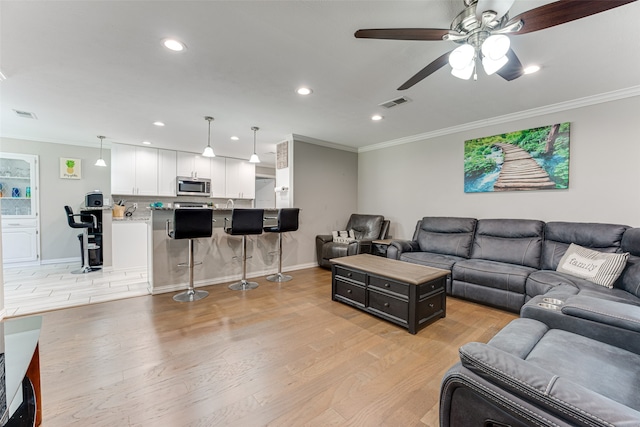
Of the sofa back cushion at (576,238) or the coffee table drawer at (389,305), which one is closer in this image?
the coffee table drawer at (389,305)

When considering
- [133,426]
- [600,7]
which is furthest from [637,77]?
[133,426]

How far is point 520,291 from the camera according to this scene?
110 inches

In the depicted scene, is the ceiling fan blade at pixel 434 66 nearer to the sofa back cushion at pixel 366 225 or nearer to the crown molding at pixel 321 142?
the crown molding at pixel 321 142

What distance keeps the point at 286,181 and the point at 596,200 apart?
4344 mm

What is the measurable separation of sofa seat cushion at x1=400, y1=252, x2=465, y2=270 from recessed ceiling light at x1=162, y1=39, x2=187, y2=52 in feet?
11.6

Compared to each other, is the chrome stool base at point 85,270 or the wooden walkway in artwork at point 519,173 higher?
the wooden walkway in artwork at point 519,173

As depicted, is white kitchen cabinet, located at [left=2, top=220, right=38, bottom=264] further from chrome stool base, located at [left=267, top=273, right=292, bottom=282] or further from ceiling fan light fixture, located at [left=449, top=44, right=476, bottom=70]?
ceiling fan light fixture, located at [left=449, top=44, right=476, bottom=70]

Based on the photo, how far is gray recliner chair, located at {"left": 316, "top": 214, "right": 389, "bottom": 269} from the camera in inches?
177

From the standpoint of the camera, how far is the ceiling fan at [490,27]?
137cm

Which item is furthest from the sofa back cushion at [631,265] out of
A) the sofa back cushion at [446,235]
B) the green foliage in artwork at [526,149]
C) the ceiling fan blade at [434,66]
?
the ceiling fan blade at [434,66]

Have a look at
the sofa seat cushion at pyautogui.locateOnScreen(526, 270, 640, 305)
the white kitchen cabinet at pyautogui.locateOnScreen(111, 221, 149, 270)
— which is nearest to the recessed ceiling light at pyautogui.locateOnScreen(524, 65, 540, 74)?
the sofa seat cushion at pyautogui.locateOnScreen(526, 270, 640, 305)

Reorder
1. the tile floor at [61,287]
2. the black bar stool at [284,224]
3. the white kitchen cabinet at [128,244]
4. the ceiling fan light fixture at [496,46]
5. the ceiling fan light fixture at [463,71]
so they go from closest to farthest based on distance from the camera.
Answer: the ceiling fan light fixture at [496,46], the ceiling fan light fixture at [463,71], the tile floor at [61,287], the black bar stool at [284,224], the white kitchen cabinet at [128,244]

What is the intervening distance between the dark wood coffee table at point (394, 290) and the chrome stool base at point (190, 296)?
69.3 inches

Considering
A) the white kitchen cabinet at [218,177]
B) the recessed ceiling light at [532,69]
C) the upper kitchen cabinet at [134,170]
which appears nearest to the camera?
the recessed ceiling light at [532,69]
